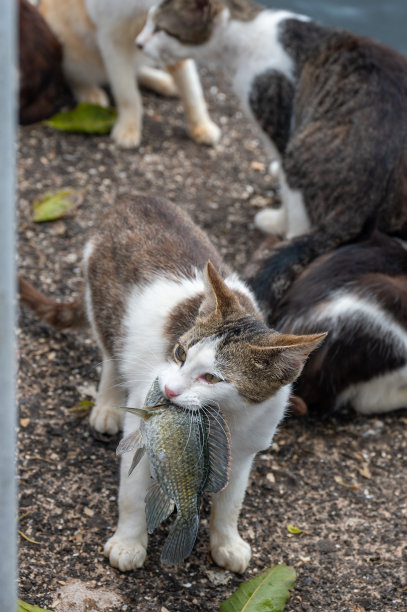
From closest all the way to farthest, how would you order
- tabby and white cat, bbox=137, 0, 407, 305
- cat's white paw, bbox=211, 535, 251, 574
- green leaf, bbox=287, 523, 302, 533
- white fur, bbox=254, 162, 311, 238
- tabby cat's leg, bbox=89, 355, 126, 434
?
cat's white paw, bbox=211, 535, 251, 574
green leaf, bbox=287, 523, 302, 533
tabby cat's leg, bbox=89, 355, 126, 434
tabby and white cat, bbox=137, 0, 407, 305
white fur, bbox=254, 162, 311, 238

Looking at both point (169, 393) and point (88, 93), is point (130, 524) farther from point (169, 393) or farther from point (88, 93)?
point (88, 93)

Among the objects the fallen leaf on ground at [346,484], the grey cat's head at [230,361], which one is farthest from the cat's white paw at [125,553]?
the fallen leaf on ground at [346,484]

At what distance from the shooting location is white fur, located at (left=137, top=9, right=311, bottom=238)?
4145 millimetres

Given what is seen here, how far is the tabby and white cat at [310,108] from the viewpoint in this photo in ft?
12.3

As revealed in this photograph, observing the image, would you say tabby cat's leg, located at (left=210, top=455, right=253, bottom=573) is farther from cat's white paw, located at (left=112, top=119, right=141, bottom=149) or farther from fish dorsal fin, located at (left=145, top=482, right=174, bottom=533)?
cat's white paw, located at (left=112, top=119, right=141, bottom=149)

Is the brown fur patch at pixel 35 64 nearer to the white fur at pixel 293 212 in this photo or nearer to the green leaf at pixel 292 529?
the white fur at pixel 293 212

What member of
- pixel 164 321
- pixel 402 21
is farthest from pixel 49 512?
pixel 402 21

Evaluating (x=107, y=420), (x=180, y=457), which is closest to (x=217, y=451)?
(x=180, y=457)

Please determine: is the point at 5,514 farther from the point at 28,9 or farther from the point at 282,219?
the point at 28,9

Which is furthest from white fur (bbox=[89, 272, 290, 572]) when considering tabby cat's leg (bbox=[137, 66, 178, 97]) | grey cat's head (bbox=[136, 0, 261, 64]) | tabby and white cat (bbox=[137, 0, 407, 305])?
tabby cat's leg (bbox=[137, 66, 178, 97])

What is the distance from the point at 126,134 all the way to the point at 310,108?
1369mm

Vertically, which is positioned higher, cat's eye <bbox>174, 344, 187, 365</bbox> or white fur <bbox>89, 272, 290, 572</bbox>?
cat's eye <bbox>174, 344, 187, 365</bbox>

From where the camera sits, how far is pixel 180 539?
216 cm

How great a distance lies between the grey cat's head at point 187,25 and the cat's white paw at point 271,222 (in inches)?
37.0
